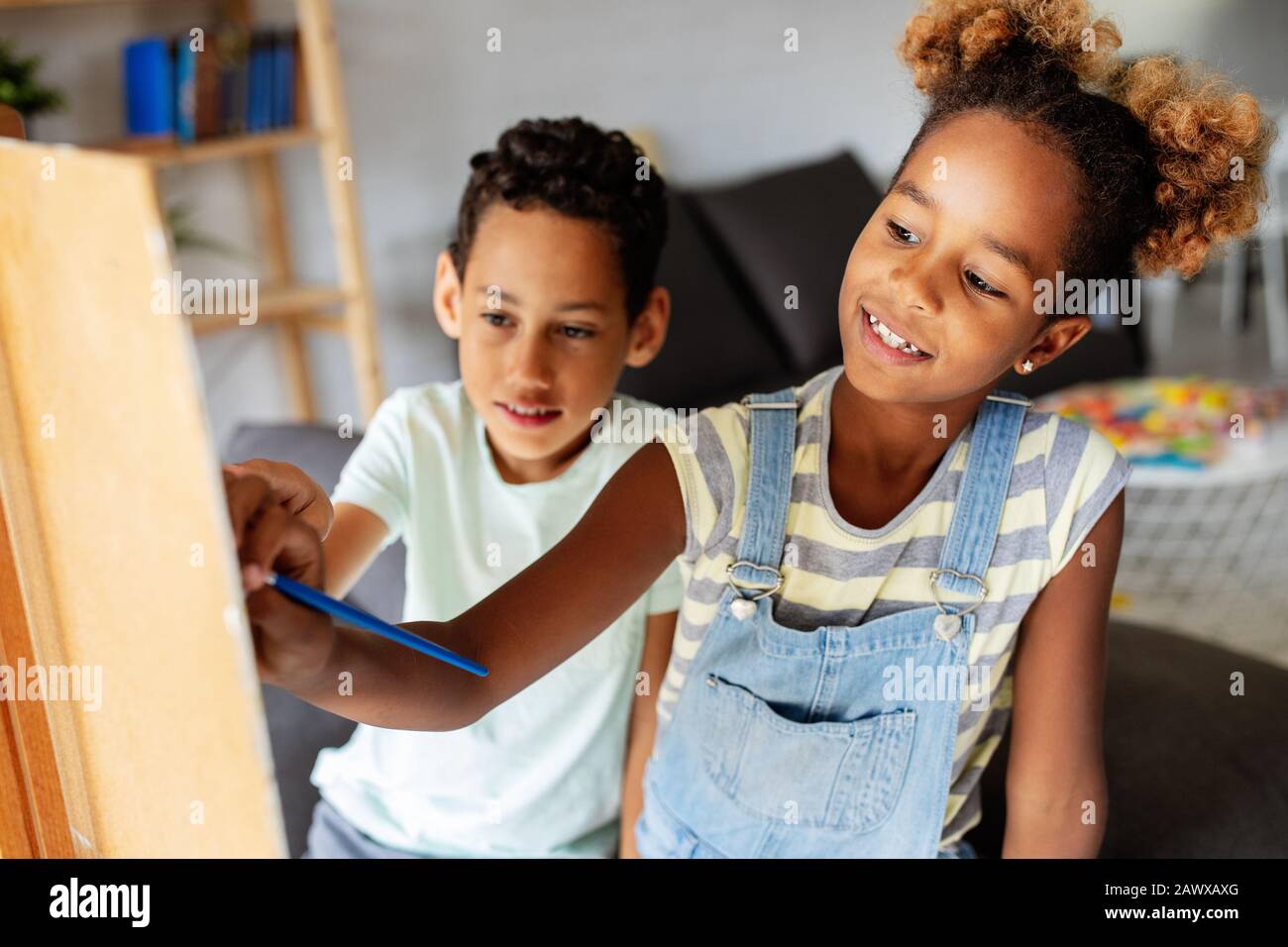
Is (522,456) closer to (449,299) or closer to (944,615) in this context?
(449,299)

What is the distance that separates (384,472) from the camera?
21.1 inches

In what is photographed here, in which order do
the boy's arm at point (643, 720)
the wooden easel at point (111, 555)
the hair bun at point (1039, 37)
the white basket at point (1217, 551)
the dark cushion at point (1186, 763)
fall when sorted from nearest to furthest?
the wooden easel at point (111, 555) < the hair bun at point (1039, 37) < the boy's arm at point (643, 720) < the dark cushion at point (1186, 763) < the white basket at point (1217, 551)

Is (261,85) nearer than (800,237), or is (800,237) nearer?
(800,237)

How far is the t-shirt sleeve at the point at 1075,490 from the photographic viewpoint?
1.68 feet

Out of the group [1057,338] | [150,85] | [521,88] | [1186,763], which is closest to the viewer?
[1057,338]

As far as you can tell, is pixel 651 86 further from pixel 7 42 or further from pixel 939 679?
pixel 7 42

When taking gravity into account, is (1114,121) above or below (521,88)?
below

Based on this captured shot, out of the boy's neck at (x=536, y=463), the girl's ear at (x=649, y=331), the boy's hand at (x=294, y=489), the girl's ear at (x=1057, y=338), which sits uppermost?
the girl's ear at (x=649, y=331)

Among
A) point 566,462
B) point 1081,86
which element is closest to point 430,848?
point 566,462

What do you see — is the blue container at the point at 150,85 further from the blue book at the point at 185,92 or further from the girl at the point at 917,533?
the girl at the point at 917,533

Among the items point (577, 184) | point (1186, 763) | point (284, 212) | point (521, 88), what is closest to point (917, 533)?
point (577, 184)

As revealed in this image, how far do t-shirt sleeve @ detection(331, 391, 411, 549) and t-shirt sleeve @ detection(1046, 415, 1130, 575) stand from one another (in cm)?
29

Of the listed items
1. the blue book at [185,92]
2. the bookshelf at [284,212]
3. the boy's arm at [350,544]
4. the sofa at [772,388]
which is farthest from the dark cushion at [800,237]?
the blue book at [185,92]

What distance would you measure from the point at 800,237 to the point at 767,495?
22 cm
